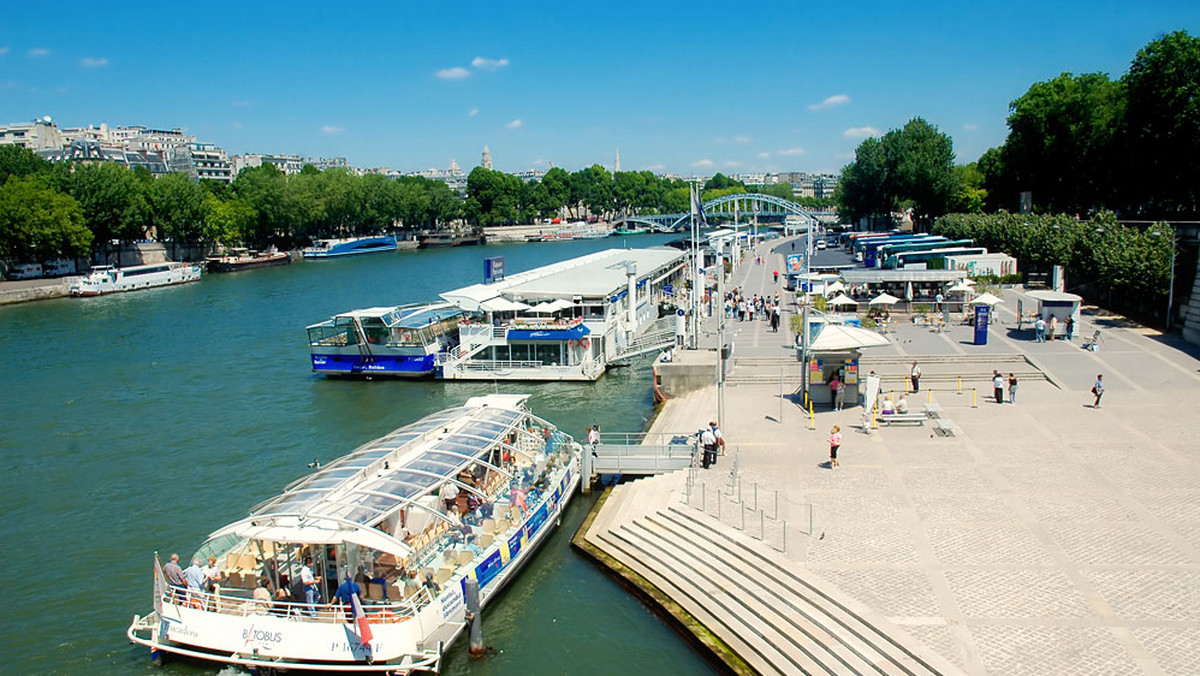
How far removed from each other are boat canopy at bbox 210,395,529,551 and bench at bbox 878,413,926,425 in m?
11.7

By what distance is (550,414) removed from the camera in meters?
36.4

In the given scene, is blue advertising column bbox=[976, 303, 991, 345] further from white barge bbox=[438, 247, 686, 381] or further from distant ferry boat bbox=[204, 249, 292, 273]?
distant ferry boat bbox=[204, 249, 292, 273]

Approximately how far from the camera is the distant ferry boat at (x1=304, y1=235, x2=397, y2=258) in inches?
5522

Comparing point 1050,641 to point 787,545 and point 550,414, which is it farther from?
point 550,414

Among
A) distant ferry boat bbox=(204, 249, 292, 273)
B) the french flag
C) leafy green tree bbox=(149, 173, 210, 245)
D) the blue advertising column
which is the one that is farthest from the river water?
distant ferry boat bbox=(204, 249, 292, 273)

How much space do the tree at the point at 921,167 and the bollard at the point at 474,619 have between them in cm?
9974

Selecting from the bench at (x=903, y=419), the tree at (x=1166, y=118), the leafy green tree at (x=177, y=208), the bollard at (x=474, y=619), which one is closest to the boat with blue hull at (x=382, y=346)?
the bench at (x=903, y=419)

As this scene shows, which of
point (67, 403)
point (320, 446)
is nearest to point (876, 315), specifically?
point (320, 446)

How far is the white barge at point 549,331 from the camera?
1690 inches

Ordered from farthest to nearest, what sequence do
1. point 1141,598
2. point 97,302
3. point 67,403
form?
point 97,302, point 67,403, point 1141,598

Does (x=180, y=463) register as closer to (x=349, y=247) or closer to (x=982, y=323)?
(x=982, y=323)

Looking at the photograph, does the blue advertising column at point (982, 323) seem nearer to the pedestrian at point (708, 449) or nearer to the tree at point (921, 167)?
the pedestrian at point (708, 449)

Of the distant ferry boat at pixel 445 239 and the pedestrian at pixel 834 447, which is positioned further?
the distant ferry boat at pixel 445 239

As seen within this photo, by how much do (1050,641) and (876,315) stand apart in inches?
1307
